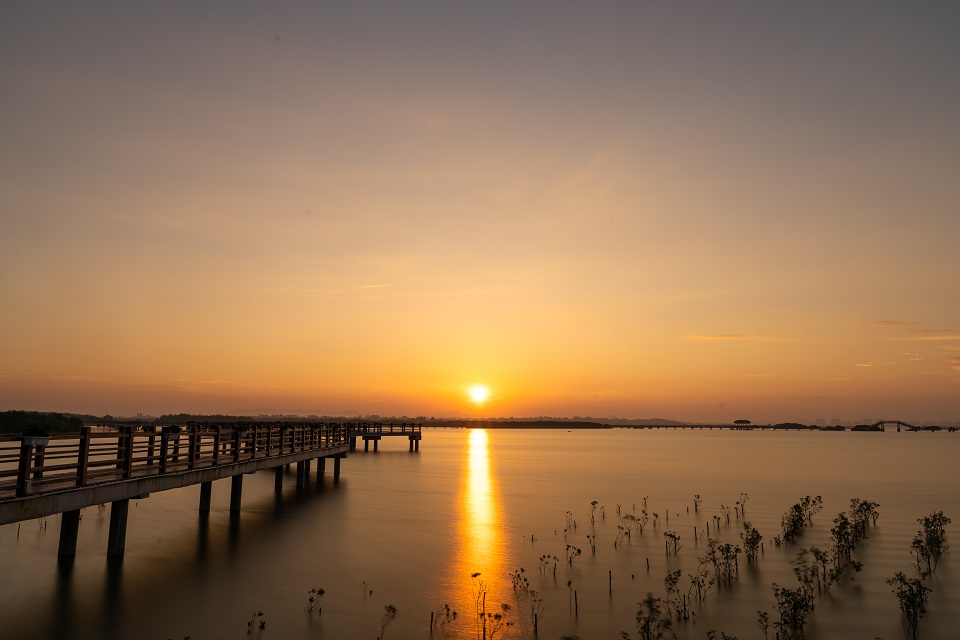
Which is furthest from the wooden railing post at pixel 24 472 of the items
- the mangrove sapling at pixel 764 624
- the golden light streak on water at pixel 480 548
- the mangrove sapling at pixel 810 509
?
the mangrove sapling at pixel 810 509

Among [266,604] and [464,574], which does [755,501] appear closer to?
[464,574]

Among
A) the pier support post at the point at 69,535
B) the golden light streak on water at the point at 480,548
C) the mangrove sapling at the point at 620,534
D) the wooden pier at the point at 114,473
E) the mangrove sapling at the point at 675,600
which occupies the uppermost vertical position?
the wooden pier at the point at 114,473

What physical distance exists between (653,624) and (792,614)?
3.36 metres

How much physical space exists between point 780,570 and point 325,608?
14.6 metres

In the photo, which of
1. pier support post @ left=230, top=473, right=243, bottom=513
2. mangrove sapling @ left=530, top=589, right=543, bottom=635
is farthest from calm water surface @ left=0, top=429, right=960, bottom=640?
pier support post @ left=230, top=473, right=243, bottom=513

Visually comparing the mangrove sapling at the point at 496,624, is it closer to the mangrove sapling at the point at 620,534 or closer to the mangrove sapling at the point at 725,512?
the mangrove sapling at the point at 620,534

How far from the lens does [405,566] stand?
2241 centimetres

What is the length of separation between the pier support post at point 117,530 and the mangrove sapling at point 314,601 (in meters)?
7.07

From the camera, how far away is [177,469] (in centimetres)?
2209

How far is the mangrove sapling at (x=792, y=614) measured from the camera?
15586 millimetres

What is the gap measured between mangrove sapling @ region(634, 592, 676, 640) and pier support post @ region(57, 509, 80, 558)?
57.2ft

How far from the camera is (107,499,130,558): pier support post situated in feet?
69.4

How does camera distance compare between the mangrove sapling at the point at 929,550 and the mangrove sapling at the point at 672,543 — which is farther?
the mangrove sapling at the point at 672,543

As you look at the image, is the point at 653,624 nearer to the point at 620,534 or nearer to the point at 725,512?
the point at 620,534
